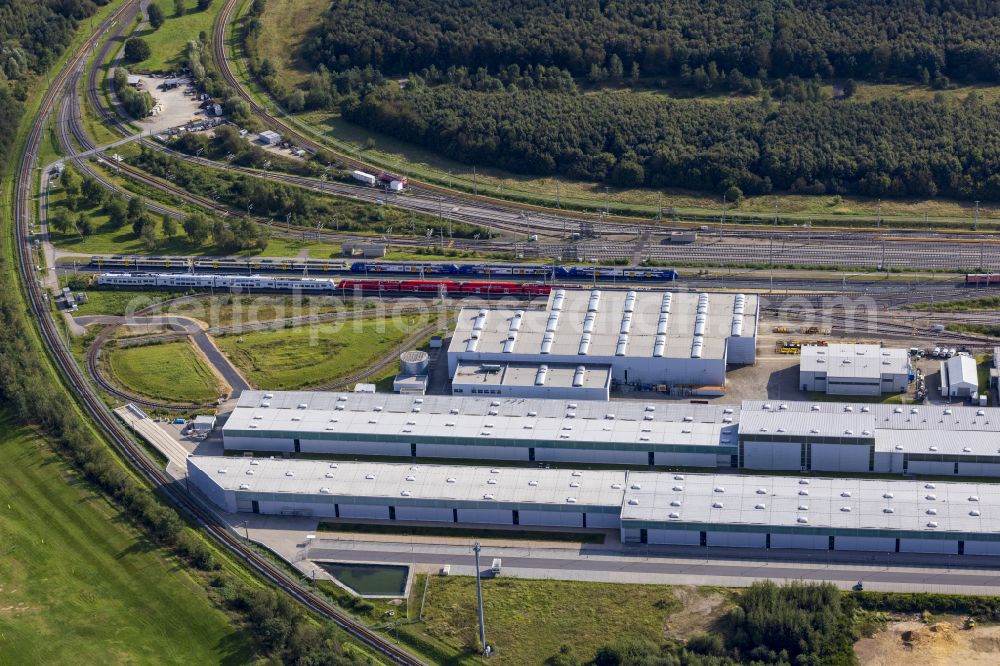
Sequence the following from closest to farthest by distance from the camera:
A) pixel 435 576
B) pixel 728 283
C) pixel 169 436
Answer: pixel 435 576 < pixel 169 436 < pixel 728 283

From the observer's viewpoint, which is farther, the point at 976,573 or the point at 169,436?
the point at 169,436

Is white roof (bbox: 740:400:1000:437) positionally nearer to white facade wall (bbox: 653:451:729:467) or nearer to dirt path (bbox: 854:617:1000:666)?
white facade wall (bbox: 653:451:729:467)

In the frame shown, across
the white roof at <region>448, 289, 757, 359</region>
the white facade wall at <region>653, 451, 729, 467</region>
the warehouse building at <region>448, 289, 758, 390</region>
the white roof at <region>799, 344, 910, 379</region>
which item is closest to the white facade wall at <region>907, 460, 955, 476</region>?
the white roof at <region>799, 344, 910, 379</region>

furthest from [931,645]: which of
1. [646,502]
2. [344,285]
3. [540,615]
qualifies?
[344,285]

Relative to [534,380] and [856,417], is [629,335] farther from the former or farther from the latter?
[856,417]

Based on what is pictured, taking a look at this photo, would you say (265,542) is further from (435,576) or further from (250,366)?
(250,366)

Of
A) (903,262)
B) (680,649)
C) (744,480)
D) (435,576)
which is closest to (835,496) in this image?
(744,480)

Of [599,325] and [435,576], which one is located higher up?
[599,325]
